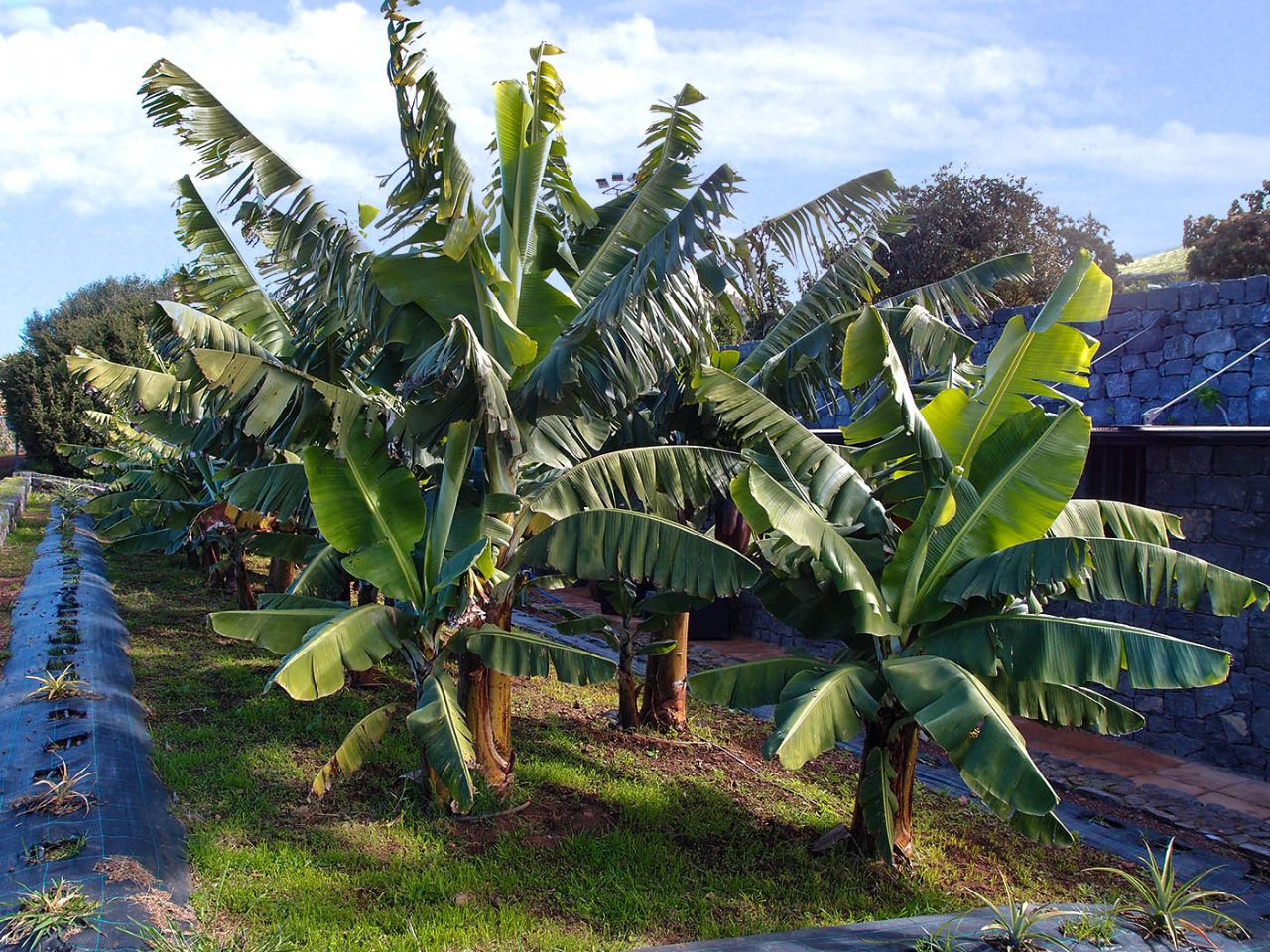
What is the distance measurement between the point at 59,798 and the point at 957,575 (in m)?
5.14

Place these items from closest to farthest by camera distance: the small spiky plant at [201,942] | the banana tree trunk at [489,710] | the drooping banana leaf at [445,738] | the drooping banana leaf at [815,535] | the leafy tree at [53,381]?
the small spiky plant at [201,942] → the drooping banana leaf at [815,535] → the drooping banana leaf at [445,738] → the banana tree trunk at [489,710] → the leafy tree at [53,381]

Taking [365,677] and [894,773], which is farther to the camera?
[365,677]

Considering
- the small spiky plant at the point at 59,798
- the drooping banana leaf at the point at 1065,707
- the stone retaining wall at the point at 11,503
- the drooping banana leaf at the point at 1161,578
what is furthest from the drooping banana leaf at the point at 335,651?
the stone retaining wall at the point at 11,503

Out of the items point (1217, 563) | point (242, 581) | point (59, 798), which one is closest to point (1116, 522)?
point (1217, 563)

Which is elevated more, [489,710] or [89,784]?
[489,710]

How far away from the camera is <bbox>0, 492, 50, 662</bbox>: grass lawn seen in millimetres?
10258

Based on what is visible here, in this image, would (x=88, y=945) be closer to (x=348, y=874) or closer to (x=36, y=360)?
(x=348, y=874)

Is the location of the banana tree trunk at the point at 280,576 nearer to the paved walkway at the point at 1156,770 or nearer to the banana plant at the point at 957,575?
the banana plant at the point at 957,575

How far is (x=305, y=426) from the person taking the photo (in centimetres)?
608

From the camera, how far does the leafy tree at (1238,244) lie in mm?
22625

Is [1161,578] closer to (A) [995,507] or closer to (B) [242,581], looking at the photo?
(A) [995,507]

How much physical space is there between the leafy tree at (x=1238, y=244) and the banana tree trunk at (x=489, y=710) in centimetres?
2291

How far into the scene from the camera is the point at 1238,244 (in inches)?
901

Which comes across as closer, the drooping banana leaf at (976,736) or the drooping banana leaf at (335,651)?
the drooping banana leaf at (976,736)
